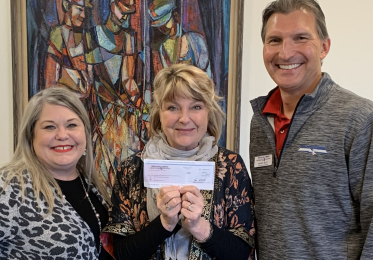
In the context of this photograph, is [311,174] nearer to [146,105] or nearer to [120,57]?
[146,105]

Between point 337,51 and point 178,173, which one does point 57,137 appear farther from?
point 337,51

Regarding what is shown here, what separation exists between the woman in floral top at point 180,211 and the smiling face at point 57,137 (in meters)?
0.28

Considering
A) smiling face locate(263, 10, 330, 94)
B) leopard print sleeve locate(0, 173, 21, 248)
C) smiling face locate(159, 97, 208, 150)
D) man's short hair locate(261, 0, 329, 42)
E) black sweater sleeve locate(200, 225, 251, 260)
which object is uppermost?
man's short hair locate(261, 0, 329, 42)

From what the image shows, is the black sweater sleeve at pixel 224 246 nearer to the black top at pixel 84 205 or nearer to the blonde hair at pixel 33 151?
the black top at pixel 84 205

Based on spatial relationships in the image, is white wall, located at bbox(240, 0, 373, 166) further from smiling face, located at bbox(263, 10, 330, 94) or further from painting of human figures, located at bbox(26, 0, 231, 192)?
smiling face, located at bbox(263, 10, 330, 94)

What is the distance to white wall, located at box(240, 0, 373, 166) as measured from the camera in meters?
2.45

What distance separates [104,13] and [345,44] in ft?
6.19

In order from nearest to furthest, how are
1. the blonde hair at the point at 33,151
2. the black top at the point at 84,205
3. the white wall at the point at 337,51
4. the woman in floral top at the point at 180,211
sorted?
the woman in floral top at the point at 180,211 < the blonde hair at the point at 33,151 < the black top at the point at 84,205 < the white wall at the point at 337,51

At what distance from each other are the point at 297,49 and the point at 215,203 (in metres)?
0.81

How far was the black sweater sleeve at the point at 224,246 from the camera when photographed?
4.57 ft

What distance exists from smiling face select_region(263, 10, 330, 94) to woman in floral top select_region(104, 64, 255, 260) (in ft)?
1.21

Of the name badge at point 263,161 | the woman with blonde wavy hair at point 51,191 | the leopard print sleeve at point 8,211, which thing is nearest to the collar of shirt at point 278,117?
the name badge at point 263,161

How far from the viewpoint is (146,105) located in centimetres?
234

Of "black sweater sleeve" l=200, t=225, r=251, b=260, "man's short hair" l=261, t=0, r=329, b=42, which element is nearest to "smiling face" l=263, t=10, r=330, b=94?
"man's short hair" l=261, t=0, r=329, b=42
